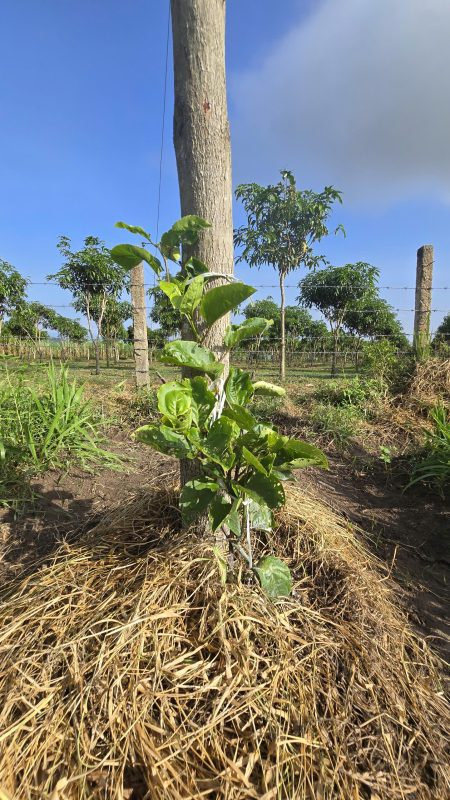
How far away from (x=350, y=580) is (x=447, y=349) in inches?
161

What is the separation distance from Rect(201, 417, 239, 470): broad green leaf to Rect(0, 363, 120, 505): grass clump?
1546mm

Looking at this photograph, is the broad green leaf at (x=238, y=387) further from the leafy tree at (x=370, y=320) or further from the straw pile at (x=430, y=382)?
the leafy tree at (x=370, y=320)

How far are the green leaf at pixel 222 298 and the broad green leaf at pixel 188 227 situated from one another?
0.21 metres

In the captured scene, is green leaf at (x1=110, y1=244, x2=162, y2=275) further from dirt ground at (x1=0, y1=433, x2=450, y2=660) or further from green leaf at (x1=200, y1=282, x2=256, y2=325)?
dirt ground at (x1=0, y1=433, x2=450, y2=660)

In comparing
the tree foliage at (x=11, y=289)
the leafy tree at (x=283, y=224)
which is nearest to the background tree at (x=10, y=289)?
the tree foliage at (x=11, y=289)

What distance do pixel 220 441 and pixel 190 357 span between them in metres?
0.26

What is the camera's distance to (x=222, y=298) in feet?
3.39

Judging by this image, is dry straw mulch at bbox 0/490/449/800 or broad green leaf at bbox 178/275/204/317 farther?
broad green leaf at bbox 178/275/204/317

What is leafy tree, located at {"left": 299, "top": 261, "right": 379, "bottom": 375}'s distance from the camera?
11.4 metres

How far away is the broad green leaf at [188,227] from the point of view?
108cm

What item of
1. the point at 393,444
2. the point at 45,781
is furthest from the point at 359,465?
the point at 45,781

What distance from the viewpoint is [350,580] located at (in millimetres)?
1322

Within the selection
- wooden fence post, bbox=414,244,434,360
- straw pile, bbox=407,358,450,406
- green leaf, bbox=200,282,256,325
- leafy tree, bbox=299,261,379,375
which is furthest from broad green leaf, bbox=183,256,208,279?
leafy tree, bbox=299,261,379,375

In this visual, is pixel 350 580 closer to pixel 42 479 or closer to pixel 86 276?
pixel 42 479
